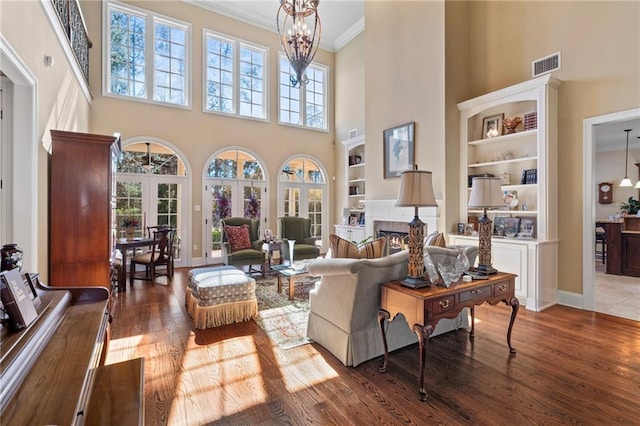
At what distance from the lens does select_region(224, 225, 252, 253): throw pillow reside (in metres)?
5.41

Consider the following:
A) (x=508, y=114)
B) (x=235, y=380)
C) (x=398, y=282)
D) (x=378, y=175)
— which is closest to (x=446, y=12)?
(x=508, y=114)

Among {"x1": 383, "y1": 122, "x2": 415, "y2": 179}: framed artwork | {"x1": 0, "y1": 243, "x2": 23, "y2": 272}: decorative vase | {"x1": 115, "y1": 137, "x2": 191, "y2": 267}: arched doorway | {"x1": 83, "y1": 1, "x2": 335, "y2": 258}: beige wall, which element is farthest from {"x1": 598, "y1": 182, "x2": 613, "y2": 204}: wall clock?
{"x1": 0, "y1": 243, "x2": 23, "y2": 272}: decorative vase

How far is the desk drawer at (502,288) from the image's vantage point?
258 cm

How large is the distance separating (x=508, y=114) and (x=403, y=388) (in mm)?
4369

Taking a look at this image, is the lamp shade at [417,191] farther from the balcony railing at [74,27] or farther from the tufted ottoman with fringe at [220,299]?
the balcony railing at [74,27]

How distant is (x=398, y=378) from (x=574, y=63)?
4450 millimetres

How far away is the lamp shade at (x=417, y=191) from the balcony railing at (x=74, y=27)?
12.5 ft

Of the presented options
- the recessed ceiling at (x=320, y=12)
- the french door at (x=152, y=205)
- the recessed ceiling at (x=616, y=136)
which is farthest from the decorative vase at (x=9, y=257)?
the recessed ceiling at (x=616, y=136)

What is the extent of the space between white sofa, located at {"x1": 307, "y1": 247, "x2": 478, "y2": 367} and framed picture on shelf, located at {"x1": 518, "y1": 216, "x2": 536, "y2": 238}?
2264mm

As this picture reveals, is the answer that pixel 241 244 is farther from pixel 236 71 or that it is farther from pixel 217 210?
pixel 236 71

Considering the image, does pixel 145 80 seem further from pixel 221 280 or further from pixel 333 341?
pixel 333 341

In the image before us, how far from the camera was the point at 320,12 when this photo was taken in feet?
23.2

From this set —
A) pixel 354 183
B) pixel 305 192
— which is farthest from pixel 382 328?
pixel 305 192

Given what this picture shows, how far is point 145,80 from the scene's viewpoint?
6.18m
